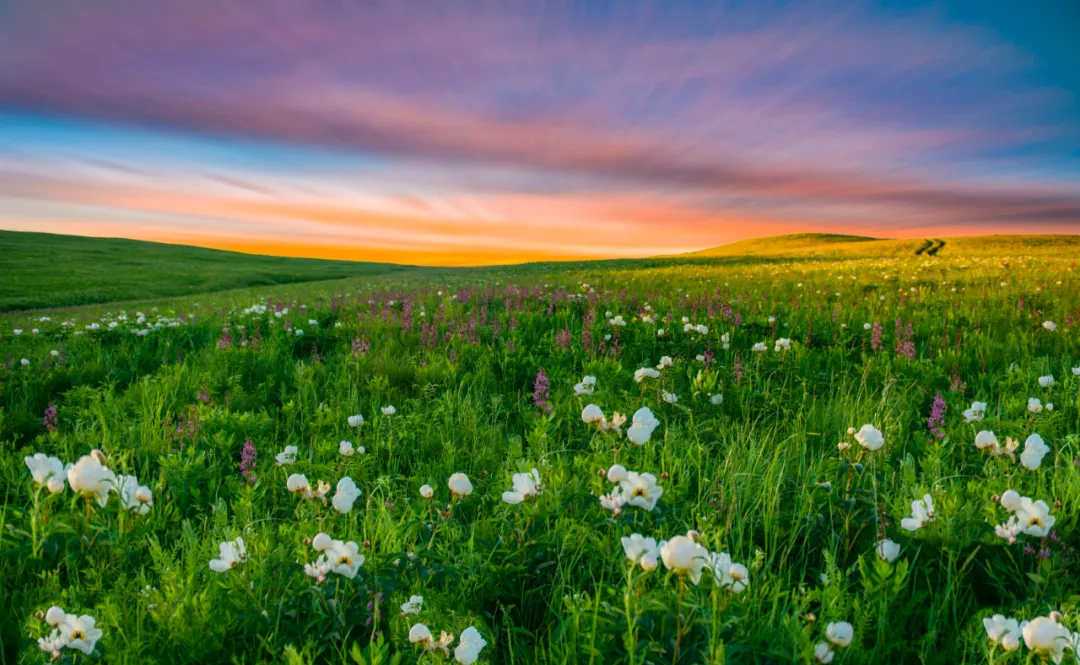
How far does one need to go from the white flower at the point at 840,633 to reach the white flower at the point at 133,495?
258 cm

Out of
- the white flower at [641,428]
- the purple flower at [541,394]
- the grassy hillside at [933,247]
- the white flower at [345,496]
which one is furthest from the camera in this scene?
the grassy hillside at [933,247]

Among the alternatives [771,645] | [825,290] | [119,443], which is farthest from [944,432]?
[825,290]

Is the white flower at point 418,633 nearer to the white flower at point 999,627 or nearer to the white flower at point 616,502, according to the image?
the white flower at point 616,502

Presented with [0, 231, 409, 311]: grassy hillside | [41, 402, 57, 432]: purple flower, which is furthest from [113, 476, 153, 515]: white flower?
[0, 231, 409, 311]: grassy hillside

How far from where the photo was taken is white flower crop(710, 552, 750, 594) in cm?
177

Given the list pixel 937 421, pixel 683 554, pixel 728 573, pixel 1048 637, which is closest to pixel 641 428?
pixel 728 573

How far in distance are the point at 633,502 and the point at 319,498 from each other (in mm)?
1428

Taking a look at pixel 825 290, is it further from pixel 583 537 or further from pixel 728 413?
pixel 583 537

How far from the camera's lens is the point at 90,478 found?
201 cm

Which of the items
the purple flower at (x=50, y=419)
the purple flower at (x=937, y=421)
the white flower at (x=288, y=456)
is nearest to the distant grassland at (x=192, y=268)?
the purple flower at (x=937, y=421)

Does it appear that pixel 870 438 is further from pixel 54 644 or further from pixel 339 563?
pixel 54 644

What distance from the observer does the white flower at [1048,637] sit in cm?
152

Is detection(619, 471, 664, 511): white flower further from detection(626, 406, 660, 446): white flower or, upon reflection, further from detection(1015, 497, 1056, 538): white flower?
detection(1015, 497, 1056, 538): white flower

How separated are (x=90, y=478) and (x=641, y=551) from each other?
1.96 metres
